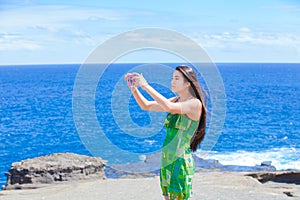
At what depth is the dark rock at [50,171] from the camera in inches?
514

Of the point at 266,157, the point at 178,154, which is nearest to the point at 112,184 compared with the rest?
the point at 178,154

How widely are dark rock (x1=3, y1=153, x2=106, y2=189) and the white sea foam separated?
41.2 feet

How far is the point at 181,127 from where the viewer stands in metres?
4.49

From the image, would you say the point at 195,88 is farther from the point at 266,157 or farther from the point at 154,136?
the point at 266,157

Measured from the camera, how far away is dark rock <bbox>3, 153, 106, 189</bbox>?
42.8 feet

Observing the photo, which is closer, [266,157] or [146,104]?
[146,104]

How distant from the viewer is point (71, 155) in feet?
47.4

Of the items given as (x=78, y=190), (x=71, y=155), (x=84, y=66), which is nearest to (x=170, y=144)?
(x=84, y=66)

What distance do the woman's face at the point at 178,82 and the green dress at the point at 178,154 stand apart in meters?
0.23

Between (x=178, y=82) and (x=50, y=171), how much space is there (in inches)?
372

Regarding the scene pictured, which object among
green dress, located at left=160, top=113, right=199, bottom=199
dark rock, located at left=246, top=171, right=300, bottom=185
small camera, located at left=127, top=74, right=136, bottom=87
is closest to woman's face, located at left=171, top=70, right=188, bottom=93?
green dress, located at left=160, top=113, right=199, bottom=199

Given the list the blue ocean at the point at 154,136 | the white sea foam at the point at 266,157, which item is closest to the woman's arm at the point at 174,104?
the blue ocean at the point at 154,136

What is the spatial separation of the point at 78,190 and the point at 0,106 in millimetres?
58740

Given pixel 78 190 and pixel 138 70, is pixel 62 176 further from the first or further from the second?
pixel 138 70
